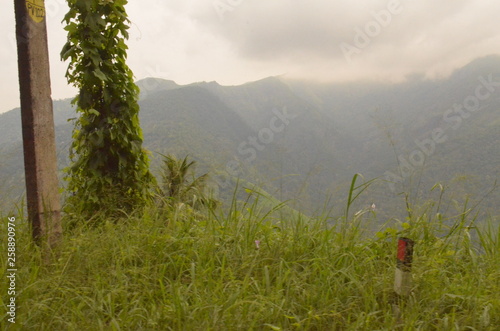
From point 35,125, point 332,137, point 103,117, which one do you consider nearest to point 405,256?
point 35,125

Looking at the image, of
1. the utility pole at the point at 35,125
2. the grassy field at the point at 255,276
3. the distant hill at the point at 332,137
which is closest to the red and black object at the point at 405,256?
the grassy field at the point at 255,276

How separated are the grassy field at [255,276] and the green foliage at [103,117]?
4.52 ft

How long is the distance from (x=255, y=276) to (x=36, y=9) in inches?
98.2

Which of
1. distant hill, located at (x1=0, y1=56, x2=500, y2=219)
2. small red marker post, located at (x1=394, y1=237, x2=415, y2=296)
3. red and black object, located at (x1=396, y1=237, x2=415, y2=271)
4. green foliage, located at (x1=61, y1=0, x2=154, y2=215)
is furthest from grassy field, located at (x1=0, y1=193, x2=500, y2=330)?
green foliage, located at (x1=61, y1=0, x2=154, y2=215)

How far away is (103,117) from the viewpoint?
4340 mm

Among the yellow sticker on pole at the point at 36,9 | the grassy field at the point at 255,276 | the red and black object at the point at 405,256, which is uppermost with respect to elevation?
the yellow sticker on pole at the point at 36,9

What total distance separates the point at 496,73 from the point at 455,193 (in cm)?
11852

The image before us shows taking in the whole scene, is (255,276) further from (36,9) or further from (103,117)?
(103,117)

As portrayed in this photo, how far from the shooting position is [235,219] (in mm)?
2750

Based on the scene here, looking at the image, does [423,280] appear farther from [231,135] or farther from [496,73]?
[496,73]

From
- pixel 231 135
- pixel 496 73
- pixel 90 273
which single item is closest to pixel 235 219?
pixel 90 273

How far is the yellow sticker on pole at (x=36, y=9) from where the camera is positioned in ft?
8.49

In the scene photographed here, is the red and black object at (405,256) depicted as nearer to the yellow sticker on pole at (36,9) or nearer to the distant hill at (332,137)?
the distant hill at (332,137)

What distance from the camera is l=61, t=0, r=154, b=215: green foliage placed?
4.01 meters
